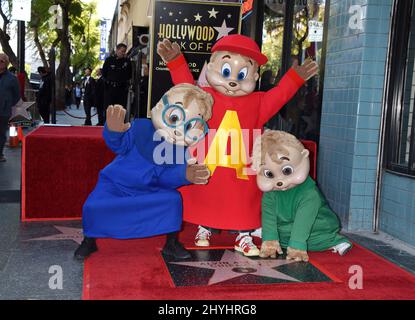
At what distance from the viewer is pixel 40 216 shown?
4586 millimetres

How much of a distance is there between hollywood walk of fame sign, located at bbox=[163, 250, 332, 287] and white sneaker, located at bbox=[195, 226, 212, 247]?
18 centimetres

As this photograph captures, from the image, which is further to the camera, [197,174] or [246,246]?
[246,246]

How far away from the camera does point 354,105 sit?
4.37m

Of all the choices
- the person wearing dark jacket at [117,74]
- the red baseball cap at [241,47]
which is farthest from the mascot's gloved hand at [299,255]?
the person wearing dark jacket at [117,74]

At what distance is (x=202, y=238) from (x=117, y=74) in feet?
20.6

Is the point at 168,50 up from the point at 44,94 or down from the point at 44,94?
up

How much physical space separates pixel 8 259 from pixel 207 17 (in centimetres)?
351

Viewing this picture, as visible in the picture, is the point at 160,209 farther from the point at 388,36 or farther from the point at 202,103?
the point at 388,36

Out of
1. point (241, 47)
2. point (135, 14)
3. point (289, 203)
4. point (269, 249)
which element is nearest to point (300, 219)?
point (289, 203)

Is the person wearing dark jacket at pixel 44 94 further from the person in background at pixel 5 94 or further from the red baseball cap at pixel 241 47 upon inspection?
the red baseball cap at pixel 241 47

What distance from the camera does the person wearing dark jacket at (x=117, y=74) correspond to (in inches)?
376

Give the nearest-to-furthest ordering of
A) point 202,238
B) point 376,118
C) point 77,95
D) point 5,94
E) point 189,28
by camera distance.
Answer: point 202,238 < point 376,118 < point 189,28 < point 5,94 < point 77,95

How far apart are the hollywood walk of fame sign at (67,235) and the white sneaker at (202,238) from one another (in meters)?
0.94

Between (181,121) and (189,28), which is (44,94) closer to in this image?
(189,28)
